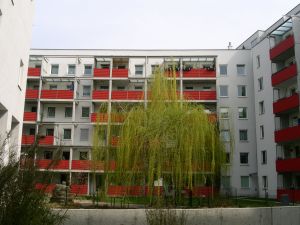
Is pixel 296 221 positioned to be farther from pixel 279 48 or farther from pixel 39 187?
pixel 279 48

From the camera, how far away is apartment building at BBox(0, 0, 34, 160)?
1327cm

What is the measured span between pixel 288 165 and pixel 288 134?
2682mm

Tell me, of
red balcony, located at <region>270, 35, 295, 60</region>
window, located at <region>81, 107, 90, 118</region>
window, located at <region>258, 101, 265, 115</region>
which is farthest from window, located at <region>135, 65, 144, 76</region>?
red balcony, located at <region>270, 35, 295, 60</region>

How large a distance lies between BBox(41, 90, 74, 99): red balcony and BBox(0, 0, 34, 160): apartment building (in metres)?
29.4

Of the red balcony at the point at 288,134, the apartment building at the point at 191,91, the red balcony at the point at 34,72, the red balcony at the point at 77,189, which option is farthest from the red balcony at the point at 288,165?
the red balcony at the point at 34,72

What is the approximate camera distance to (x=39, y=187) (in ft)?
22.1

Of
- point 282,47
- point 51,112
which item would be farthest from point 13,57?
point 51,112

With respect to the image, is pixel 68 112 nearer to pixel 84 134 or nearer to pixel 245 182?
pixel 84 134

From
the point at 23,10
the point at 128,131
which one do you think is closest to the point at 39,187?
the point at 23,10

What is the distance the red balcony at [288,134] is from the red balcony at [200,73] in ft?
39.3

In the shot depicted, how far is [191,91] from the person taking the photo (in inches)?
1813

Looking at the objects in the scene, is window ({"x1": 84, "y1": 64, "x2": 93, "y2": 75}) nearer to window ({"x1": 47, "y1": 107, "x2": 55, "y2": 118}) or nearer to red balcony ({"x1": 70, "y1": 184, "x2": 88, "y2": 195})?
window ({"x1": 47, "y1": 107, "x2": 55, "y2": 118})

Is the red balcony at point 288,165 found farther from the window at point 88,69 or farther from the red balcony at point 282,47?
the window at point 88,69

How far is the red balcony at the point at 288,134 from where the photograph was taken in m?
34.6
